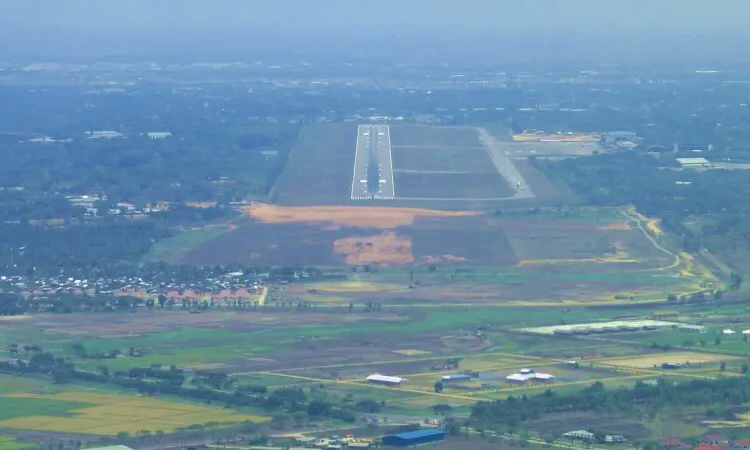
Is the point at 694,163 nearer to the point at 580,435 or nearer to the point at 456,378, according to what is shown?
Result: the point at 456,378

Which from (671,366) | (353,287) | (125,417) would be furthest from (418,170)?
(125,417)

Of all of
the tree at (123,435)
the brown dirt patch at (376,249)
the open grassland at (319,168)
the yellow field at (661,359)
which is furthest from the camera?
the open grassland at (319,168)

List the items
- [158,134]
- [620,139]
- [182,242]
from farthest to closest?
1. [158,134]
2. [620,139]
3. [182,242]

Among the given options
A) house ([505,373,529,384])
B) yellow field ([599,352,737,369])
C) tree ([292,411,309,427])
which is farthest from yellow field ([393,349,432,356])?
tree ([292,411,309,427])

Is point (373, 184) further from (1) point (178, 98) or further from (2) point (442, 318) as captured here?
(1) point (178, 98)

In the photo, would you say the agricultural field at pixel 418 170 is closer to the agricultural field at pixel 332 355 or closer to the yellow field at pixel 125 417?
the agricultural field at pixel 332 355

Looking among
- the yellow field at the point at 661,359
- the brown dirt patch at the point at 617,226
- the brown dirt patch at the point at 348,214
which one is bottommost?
the brown dirt patch at the point at 348,214

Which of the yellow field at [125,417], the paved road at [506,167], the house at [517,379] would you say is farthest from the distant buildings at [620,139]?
the yellow field at [125,417]
